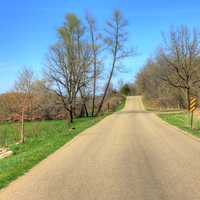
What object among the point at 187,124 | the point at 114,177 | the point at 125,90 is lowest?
the point at 114,177

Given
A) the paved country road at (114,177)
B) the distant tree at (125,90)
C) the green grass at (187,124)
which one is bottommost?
the paved country road at (114,177)

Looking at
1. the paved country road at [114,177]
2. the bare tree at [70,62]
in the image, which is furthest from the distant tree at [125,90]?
the paved country road at [114,177]

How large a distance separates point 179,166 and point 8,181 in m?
4.50

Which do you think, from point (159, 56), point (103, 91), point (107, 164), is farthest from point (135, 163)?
point (159, 56)

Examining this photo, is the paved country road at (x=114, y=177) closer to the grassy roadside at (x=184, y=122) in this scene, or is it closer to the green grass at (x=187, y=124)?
the green grass at (x=187, y=124)

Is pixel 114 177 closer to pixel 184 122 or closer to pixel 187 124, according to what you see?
pixel 187 124

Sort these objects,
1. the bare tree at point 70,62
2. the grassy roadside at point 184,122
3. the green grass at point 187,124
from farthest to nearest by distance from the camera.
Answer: the bare tree at point 70,62, the grassy roadside at point 184,122, the green grass at point 187,124

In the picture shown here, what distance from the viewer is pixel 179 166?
340 inches

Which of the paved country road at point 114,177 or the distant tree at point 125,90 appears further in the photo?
the distant tree at point 125,90

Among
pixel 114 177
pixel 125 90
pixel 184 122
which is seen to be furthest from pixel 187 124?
pixel 125 90

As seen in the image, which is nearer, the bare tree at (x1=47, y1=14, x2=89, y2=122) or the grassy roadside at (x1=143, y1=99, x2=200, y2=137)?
the grassy roadside at (x1=143, y1=99, x2=200, y2=137)

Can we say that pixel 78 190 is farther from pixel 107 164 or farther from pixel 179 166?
pixel 179 166

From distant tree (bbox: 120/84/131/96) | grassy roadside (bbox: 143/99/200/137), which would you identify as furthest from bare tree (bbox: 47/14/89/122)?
distant tree (bbox: 120/84/131/96)

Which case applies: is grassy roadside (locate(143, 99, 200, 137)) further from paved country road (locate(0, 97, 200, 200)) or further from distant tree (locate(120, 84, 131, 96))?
distant tree (locate(120, 84, 131, 96))
